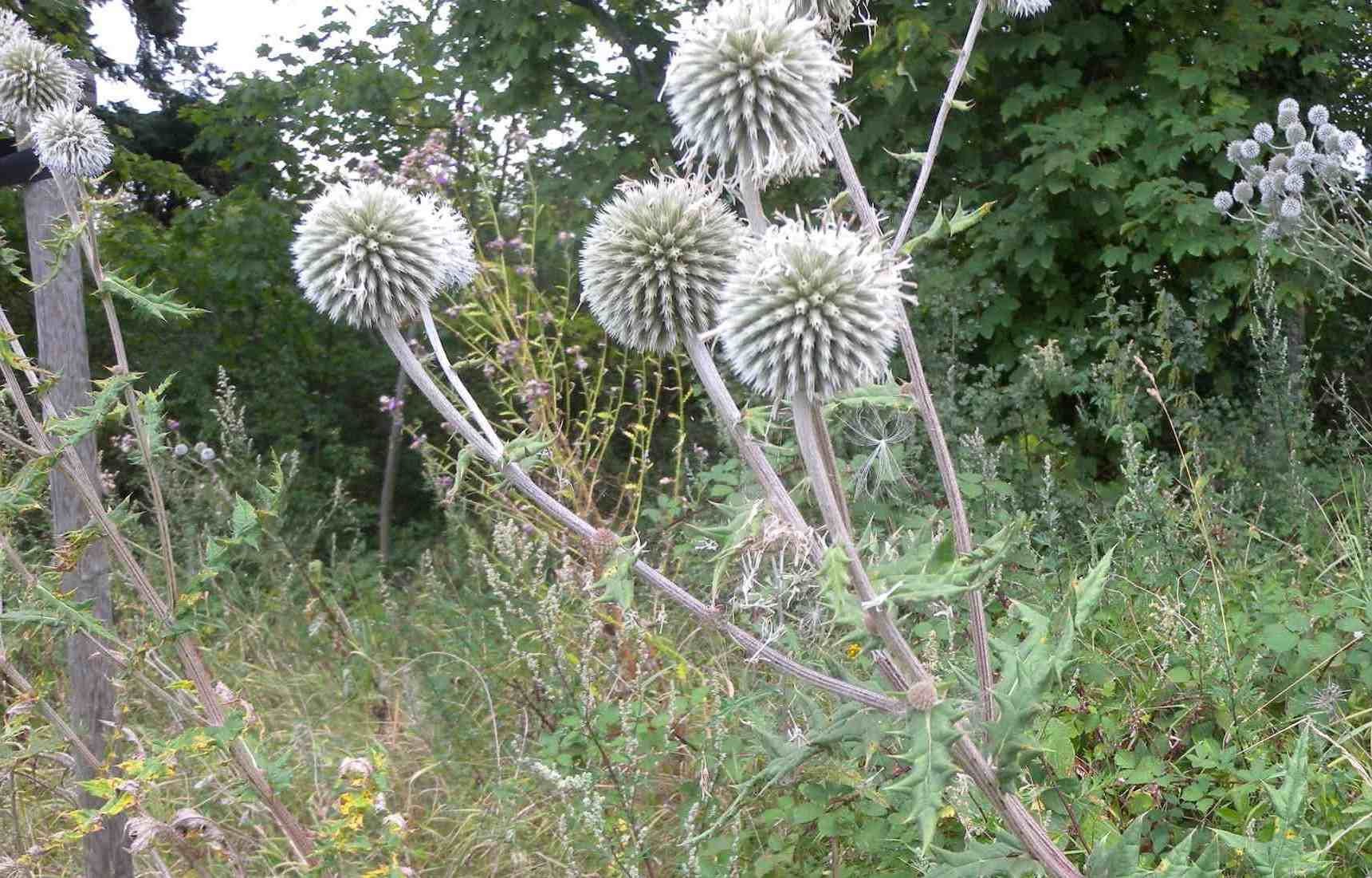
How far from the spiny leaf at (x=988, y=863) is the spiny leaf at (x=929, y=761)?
284 mm

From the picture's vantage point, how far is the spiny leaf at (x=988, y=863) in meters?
1.95

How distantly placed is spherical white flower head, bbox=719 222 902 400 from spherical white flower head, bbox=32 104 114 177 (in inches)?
88.7

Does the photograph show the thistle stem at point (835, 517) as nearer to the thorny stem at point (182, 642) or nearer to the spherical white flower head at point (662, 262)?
the spherical white flower head at point (662, 262)

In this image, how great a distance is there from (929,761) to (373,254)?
1.79m

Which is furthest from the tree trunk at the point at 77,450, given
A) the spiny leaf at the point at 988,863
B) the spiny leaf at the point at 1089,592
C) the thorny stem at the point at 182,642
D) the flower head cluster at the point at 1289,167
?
the flower head cluster at the point at 1289,167

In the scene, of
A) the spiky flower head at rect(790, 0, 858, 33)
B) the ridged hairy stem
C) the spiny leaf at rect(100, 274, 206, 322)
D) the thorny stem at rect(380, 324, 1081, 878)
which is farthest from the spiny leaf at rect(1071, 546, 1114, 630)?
the spiny leaf at rect(100, 274, 206, 322)

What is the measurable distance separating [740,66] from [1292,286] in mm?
4764

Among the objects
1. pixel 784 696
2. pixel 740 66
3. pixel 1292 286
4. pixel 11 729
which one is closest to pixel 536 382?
pixel 784 696

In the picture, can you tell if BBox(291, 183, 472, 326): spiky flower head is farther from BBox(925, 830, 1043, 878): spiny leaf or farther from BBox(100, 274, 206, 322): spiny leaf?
BBox(925, 830, 1043, 878): spiny leaf

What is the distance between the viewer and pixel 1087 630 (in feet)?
13.0

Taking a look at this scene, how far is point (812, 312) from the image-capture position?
198 cm

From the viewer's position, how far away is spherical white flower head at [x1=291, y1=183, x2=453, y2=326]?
2.63 metres

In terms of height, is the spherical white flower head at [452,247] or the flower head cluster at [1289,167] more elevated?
the flower head cluster at [1289,167]

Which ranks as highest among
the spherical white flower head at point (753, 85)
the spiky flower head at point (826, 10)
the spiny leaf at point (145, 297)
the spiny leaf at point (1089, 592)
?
the spiky flower head at point (826, 10)
